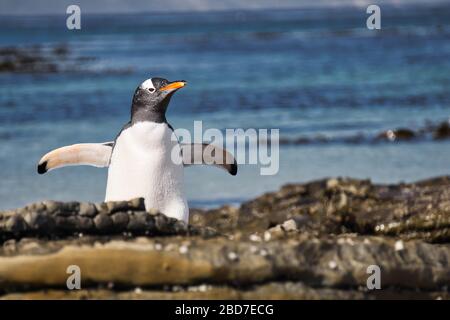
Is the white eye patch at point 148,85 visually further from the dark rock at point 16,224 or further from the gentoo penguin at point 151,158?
the dark rock at point 16,224

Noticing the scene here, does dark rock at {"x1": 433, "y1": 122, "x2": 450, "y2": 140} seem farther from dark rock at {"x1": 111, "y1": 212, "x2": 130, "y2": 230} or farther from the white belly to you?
dark rock at {"x1": 111, "y1": 212, "x2": 130, "y2": 230}

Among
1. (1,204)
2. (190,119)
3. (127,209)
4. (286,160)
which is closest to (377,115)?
(190,119)

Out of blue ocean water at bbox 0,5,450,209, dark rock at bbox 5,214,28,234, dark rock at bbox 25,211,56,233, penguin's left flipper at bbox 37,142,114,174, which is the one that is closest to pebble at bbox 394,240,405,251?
dark rock at bbox 25,211,56,233

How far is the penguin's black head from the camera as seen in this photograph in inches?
226

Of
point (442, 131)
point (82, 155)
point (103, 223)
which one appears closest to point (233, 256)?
point (103, 223)

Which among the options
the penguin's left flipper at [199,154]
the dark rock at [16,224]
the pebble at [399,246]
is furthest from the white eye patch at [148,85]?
the pebble at [399,246]

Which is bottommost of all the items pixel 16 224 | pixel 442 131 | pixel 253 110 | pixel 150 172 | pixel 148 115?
pixel 16 224

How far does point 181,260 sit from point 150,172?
190cm

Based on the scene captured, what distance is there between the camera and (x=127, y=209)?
396cm

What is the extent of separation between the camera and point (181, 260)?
12.3 feet

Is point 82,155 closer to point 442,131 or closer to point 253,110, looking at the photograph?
point 442,131

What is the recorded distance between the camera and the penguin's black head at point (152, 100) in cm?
574
